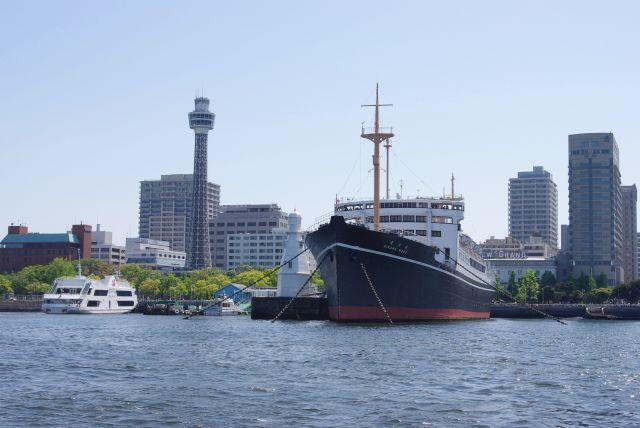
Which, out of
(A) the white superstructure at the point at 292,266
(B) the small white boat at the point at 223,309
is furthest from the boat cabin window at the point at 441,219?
(B) the small white boat at the point at 223,309

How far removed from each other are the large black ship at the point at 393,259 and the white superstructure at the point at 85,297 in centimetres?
8471

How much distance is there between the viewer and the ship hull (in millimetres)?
86188

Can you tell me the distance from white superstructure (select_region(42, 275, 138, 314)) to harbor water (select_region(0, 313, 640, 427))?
357 ft

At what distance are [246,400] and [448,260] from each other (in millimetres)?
64688

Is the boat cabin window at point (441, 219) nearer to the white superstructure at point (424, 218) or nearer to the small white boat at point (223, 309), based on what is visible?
the white superstructure at point (424, 218)

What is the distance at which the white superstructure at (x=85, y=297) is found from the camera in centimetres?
17875

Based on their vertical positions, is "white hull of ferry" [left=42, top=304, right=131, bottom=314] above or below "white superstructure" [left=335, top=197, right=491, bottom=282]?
below

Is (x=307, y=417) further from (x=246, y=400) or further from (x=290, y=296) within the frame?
(x=290, y=296)

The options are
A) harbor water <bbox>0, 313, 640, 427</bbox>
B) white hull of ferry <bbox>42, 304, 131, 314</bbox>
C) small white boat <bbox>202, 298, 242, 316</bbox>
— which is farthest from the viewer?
white hull of ferry <bbox>42, 304, 131, 314</bbox>

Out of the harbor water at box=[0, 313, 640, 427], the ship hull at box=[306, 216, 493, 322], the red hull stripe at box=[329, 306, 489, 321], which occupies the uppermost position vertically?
the ship hull at box=[306, 216, 493, 322]

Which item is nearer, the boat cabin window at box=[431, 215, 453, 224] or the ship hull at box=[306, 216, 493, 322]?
the ship hull at box=[306, 216, 493, 322]

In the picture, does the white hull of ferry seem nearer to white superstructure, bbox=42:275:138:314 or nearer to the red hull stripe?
white superstructure, bbox=42:275:138:314

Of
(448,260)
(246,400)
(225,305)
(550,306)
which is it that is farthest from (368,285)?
(550,306)

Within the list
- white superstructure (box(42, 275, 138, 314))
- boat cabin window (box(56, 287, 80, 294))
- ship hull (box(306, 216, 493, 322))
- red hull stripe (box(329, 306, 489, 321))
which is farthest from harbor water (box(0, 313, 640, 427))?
boat cabin window (box(56, 287, 80, 294))
